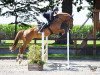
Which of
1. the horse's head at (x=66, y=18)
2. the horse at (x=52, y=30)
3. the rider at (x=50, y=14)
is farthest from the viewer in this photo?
the horse at (x=52, y=30)

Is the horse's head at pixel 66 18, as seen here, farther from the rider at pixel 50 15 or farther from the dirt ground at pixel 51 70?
the dirt ground at pixel 51 70

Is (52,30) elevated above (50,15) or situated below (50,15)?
below

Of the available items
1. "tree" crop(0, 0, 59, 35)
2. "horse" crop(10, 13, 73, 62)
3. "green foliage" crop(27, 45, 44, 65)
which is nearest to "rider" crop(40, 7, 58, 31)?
"horse" crop(10, 13, 73, 62)

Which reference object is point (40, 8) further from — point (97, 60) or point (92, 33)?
point (97, 60)

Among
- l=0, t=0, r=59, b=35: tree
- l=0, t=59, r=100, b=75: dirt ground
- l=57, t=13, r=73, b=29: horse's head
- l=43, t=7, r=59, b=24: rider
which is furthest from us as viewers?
l=0, t=0, r=59, b=35: tree

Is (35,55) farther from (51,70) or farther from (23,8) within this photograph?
(23,8)

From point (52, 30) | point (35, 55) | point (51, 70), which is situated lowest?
point (51, 70)

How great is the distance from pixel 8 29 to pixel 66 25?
90.9 ft

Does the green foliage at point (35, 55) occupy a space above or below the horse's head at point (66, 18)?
below

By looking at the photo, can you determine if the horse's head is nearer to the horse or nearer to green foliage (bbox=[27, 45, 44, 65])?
the horse

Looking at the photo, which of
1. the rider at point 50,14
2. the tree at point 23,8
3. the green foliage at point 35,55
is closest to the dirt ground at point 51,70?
the green foliage at point 35,55

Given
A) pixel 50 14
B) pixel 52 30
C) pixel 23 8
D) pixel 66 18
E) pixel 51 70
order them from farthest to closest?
pixel 23 8 → pixel 52 30 → pixel 66 18 → pixel 50 14 → pixel 51 70

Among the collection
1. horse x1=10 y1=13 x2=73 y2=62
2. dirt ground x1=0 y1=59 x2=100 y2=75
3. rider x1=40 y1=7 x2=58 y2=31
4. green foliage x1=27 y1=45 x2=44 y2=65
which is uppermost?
rider x1=40 y1=7 x2=58 y2=31

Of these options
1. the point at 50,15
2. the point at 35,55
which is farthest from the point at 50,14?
the point at 35,55
